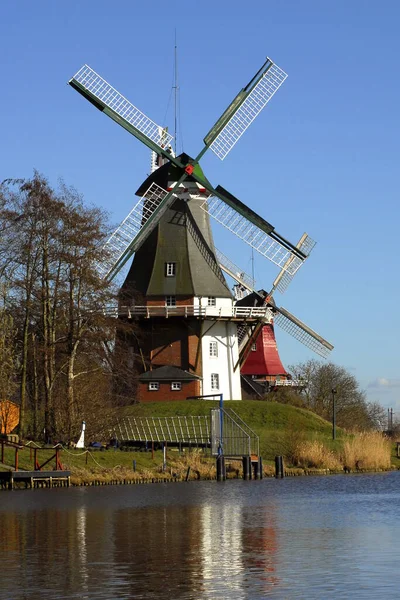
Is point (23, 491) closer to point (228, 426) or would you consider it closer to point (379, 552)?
point (379, 552)

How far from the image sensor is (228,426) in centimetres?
6094

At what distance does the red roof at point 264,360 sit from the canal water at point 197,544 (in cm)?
5507

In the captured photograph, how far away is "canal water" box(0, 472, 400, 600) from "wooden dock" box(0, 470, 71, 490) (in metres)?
0.84

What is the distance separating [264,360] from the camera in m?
96.3

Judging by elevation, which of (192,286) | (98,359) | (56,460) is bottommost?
(56,460)

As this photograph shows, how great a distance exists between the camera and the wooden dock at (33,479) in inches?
1585

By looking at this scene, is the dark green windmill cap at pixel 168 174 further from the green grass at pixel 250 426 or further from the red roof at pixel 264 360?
the red roof at pixel 264 360

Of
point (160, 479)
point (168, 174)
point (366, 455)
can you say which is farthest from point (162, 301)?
point (160, 479)

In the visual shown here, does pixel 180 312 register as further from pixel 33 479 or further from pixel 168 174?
pixel 33 479

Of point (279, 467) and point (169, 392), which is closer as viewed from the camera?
point (279, 467)

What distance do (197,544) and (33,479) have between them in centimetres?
1690

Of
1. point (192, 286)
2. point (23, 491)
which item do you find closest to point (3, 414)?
point (23, 491)

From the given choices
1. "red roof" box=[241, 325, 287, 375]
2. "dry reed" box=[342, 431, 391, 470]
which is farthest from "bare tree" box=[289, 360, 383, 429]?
"dry reed" box=[342, 431, 391, 470]

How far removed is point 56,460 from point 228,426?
19.4 meters
